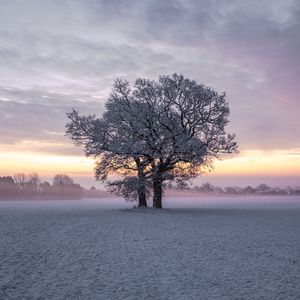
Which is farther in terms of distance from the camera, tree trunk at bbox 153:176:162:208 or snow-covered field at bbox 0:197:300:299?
tree trunk at bbox 153:176:162:208

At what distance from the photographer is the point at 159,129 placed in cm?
4366

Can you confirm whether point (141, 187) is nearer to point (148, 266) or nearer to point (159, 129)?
point (159, 129)

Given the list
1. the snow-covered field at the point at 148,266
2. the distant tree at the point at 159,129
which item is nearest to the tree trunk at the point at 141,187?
the distant tree at the point at 159,129

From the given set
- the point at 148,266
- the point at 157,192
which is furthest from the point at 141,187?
the point at 148,266

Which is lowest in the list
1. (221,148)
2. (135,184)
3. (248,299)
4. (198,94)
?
(248,299)

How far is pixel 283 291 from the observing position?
10.8 m

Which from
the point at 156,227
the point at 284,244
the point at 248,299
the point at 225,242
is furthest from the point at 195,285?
the point at 156,227

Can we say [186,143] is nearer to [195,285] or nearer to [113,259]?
[113,259]

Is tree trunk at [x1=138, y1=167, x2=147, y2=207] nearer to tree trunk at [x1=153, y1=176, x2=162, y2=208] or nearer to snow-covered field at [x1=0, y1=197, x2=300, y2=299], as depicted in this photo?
tree trunk at [x1=153, y1=176, x2=162, y2=208]

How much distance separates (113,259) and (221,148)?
98.7 feet

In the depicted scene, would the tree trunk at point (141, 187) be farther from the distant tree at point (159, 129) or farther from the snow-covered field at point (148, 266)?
the snow-covered field at point (148, 266)

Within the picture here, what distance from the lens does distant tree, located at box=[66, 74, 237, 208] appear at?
42.5 metres

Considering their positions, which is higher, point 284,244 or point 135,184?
point 135,184

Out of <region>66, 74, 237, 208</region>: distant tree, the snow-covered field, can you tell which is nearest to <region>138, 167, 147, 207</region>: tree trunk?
<region>66, 74, 237, 208</region>: distant tree
